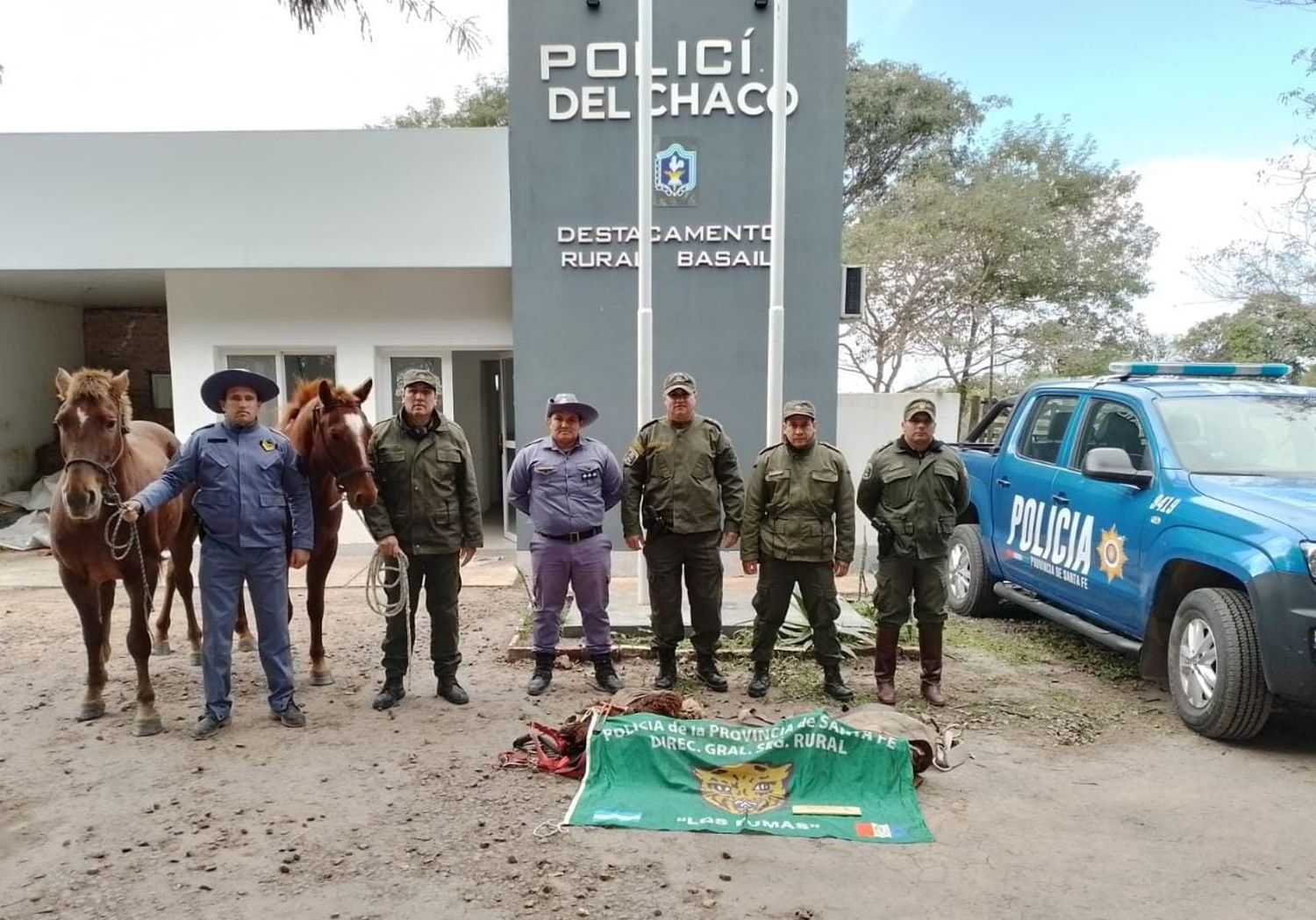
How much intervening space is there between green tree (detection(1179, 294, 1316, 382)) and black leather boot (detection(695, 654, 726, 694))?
732cm

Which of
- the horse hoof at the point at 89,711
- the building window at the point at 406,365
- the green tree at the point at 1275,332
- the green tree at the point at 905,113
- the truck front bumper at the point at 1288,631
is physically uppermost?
the green tree at the point at 905,113

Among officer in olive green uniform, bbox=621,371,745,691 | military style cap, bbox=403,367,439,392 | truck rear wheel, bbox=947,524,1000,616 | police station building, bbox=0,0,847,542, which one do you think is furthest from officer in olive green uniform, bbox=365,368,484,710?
truck rear wheel, bbox=947,524,1000,616

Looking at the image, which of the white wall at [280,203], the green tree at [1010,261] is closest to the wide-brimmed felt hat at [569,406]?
the white wall at [280,203]

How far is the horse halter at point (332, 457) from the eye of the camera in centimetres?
461

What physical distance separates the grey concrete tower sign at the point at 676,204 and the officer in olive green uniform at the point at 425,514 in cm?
313

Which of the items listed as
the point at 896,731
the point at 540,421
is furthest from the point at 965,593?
the point at 540,421

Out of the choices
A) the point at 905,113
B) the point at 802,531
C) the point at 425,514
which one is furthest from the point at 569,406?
the point at 905,113

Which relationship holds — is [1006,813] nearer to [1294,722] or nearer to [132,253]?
[1294,722]

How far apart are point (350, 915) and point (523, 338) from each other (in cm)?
599

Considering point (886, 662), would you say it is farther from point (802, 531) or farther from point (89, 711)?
point (89, 711)

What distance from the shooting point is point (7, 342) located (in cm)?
1119

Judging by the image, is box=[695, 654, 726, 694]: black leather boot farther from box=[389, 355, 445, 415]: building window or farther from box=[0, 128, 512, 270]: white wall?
box=[389, 355, 445, 415]: building window

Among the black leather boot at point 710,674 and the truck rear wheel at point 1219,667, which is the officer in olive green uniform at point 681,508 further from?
the truck rear wheel at point 1219,667

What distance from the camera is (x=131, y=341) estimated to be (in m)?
13.1
